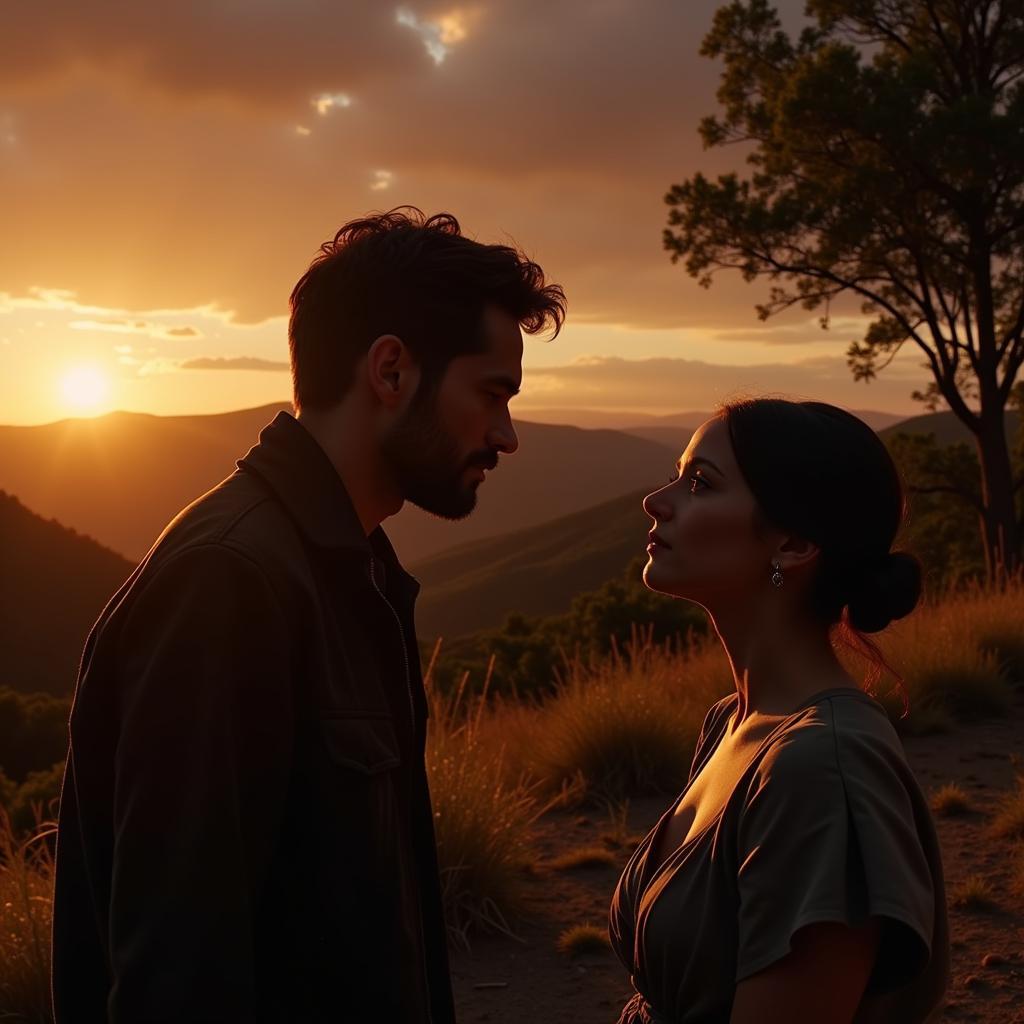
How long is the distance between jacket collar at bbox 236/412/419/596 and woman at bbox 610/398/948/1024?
0.68 metres

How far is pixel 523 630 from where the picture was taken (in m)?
22.4

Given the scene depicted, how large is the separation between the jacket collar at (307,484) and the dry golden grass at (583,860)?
4748 mm

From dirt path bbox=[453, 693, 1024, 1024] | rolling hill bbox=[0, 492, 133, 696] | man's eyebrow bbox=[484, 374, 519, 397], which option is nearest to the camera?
man's eyebrow bbox=[484, 374, 519, 397]

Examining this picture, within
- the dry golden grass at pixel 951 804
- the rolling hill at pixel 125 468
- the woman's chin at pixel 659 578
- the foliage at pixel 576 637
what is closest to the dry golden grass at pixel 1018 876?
the dry golden grass at pixel 951 804

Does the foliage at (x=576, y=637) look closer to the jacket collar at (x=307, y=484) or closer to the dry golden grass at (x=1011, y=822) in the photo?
the dry golden grass at (x=1011, y=822)

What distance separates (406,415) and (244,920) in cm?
106

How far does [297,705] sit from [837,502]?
1101 millimetres

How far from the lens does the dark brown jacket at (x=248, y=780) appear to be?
1.71 meters

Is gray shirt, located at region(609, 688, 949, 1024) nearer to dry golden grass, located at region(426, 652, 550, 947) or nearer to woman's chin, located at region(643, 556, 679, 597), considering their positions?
woman's chin, located at region(643, 556, 679, 597)

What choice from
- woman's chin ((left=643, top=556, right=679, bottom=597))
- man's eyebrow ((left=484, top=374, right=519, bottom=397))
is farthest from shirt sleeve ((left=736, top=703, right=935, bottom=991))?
man's eyebrow ((left=484, top=374, right=519, bottom=397))

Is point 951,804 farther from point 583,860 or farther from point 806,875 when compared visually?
point 806,875

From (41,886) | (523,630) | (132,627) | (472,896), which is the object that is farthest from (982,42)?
(132,627)

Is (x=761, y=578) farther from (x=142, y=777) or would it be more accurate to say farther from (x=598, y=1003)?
(x=598, y=1003)

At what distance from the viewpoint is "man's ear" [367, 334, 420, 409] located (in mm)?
2412
